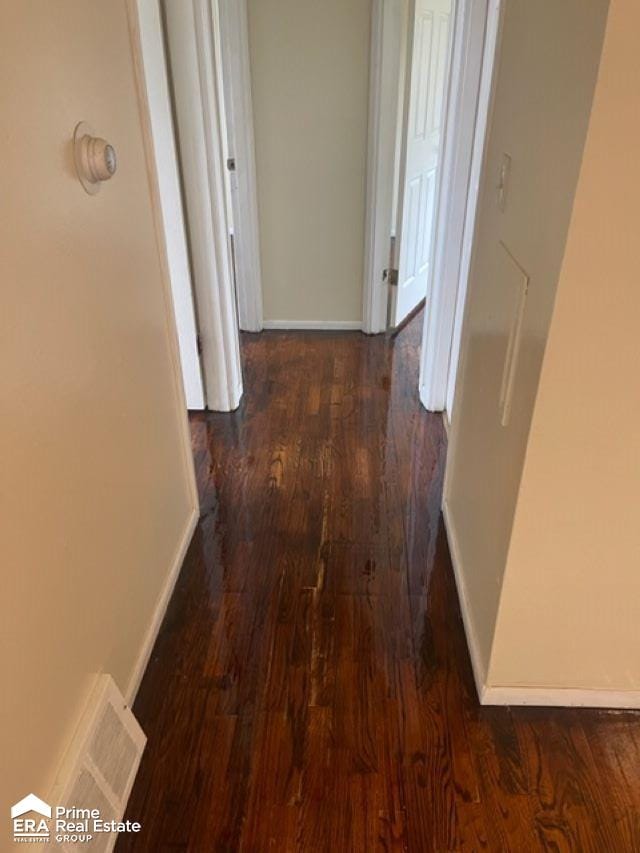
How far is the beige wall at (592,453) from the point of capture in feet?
3.06

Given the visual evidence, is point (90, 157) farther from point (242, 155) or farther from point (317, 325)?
point (317, 325)

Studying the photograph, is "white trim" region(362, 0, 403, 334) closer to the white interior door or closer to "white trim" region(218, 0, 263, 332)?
the white interior door

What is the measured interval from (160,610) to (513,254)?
1.31 metres

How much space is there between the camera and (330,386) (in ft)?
10.2

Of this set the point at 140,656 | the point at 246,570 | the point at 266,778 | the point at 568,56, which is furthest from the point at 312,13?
the point at 266,778

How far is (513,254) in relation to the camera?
1375 millimetres

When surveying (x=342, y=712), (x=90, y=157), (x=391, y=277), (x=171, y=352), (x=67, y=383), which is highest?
(x=90, y=157)

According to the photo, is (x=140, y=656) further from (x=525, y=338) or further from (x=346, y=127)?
(x=346, y=127)

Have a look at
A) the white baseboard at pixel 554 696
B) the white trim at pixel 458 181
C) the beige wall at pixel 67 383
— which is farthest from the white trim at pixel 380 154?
the white baseboard at pixel 554 696

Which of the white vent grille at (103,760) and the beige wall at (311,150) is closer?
the white vent grille at (103,760)

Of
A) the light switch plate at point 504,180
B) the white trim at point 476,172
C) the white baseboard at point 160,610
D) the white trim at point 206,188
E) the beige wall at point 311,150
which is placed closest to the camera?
the light switch plate at point 504,180

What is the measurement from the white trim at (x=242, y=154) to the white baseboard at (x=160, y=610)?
174 cm

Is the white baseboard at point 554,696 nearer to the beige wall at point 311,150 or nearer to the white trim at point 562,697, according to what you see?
the white trim at point 562,697

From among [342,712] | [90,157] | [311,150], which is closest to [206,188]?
[311,150]
